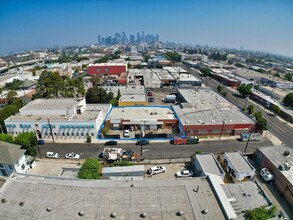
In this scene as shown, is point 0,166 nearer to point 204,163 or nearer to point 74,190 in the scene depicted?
point 74,190

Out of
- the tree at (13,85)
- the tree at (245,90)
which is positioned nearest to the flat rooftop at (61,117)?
the tree at (13,85)

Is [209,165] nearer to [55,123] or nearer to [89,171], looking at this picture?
[89,171]

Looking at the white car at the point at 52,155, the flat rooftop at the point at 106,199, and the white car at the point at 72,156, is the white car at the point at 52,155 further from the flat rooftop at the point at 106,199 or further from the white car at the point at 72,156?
the flat rooftop at the point at 106,199

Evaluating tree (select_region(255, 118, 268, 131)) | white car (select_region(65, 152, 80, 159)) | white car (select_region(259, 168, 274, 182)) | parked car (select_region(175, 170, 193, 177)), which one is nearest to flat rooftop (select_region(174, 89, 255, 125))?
tree (select_region(255, 118, 268, 131))

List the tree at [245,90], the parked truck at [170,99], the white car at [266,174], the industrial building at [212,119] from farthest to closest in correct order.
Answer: the tree at [245,90], the parked truck at [170,99], the industrial building at [212,119], the white car at [266,174]

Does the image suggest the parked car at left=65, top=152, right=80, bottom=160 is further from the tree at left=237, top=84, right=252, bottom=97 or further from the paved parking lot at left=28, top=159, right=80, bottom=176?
the tree at left=237, top=84, right=252, bottom=97

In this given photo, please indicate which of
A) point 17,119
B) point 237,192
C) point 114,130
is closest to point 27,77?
point 17,119

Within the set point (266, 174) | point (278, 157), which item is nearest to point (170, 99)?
point (278, 157)
